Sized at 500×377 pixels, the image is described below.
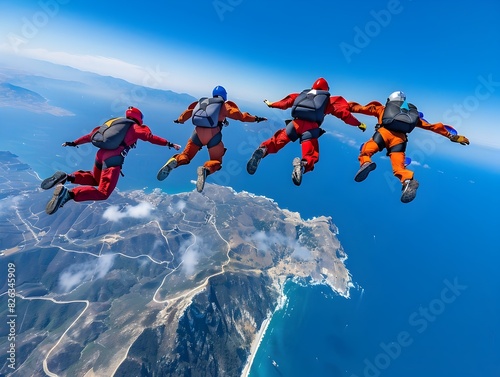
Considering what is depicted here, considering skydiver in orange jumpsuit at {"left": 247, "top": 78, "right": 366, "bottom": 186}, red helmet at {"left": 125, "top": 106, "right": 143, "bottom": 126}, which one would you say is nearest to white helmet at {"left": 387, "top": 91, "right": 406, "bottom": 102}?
skydiver in orange jumpsuit at {"left": 247, "top": 78, "right": 366, "bottom": 186}

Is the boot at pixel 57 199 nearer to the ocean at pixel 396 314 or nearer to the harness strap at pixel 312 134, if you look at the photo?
the harness strap at pixel 312 134

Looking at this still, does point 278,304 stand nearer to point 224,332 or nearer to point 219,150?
point 224,332

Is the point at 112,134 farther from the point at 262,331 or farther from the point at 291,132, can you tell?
the point at 262,331

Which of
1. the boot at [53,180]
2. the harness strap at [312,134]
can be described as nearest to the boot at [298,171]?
the harness strap at [312,134]

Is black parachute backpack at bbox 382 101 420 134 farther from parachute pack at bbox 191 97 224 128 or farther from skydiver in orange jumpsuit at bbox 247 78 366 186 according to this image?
parachute pack at bbox 191 97 224 128

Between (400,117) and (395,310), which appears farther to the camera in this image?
(395,310)

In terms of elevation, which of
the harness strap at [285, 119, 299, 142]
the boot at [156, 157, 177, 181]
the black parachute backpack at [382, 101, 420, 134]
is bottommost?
the boot at [156, 157, 177, 181]

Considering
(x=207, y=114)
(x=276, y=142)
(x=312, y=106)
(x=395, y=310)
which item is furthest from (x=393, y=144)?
(x=395, y=310)
